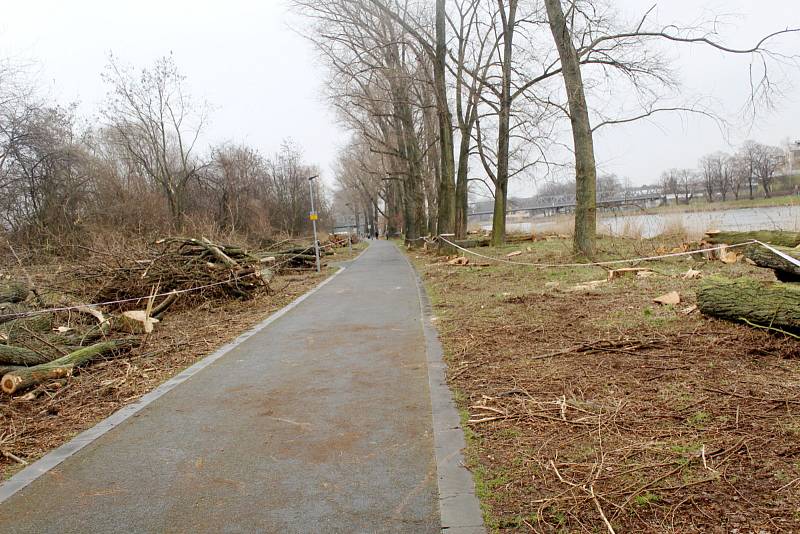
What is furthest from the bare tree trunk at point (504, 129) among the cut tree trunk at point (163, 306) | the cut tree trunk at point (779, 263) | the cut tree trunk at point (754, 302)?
the cut tree trunk at point (754, 302)

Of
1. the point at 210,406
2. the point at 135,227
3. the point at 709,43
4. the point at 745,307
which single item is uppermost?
the point at 709,43

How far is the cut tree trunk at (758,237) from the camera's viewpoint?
9995 millimetres

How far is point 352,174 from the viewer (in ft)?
213

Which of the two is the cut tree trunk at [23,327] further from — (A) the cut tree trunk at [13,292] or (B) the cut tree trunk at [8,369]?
(A) the cut tree trunk at [13,292]

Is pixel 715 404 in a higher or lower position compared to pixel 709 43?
lower

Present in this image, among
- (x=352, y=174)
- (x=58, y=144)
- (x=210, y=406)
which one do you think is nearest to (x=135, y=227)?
(x=58, y=144)

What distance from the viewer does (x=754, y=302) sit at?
19.1 ft

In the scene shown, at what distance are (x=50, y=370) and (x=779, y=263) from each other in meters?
8.22

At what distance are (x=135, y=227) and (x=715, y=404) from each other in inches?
919

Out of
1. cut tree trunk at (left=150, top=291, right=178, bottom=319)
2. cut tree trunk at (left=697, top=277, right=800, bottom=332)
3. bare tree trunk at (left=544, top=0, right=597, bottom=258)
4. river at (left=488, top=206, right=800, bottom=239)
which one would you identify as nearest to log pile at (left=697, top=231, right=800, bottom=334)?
cut tree trunk at (left=697, top=277, right=800, bottom=332)

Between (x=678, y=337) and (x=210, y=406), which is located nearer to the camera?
(x=210, y=406)

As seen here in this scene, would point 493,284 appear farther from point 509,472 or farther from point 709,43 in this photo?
point 509,472

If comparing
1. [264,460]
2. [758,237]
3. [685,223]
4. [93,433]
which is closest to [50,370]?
[93,433]

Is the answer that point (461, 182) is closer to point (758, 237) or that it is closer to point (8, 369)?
point (758, 237)
